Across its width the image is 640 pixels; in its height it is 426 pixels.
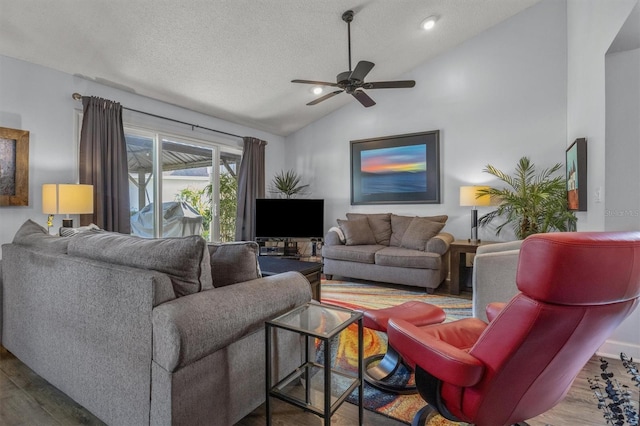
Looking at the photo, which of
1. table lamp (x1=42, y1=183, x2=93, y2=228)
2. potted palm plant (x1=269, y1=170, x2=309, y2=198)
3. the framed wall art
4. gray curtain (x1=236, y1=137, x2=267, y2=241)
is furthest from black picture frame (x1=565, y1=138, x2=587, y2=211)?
the framed wall art

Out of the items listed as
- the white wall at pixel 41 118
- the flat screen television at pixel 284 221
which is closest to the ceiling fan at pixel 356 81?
the flat screen television at pixel 284 221

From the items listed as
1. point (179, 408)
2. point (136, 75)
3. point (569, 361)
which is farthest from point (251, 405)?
point (136, 75)

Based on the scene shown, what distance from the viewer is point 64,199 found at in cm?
276

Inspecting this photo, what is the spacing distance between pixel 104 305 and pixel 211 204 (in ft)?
12.0

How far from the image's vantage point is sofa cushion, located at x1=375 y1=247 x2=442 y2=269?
3.71 metres

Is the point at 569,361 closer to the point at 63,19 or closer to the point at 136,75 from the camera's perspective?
the point at 63,19

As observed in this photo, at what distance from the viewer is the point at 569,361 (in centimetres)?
106

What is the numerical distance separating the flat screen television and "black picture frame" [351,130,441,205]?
0.84 meters

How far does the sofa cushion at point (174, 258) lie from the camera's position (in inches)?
51.6

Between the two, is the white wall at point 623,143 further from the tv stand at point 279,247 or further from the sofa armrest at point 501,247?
the tv stand at point 279,247

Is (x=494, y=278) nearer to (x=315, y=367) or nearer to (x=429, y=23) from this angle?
(x=315, y=367)

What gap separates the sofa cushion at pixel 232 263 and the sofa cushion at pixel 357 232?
9.82 feet

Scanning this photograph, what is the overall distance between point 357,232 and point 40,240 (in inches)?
136

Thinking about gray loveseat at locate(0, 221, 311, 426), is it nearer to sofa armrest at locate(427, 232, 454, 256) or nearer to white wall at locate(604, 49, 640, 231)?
white wall at locate(604, 49, 640, 231)
